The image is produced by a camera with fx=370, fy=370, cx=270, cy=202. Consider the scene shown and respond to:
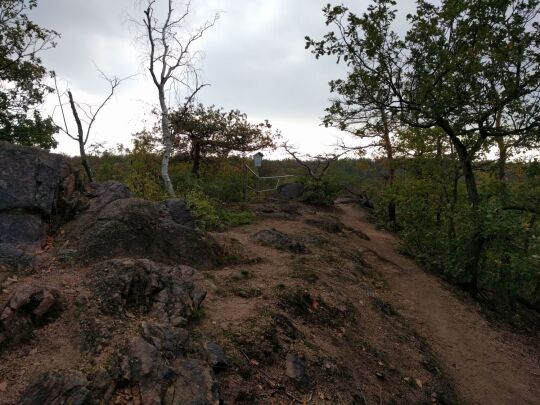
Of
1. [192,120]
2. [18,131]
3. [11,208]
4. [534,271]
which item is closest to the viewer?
[11,208]

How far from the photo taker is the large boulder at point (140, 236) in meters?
5.14

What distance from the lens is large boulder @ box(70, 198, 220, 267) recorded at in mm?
5137

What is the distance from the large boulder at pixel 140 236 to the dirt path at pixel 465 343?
156 inches

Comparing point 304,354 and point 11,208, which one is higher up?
point 11,208

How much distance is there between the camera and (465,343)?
251 inches

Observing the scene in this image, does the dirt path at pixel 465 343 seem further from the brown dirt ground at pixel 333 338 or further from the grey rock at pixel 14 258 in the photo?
Result: the grey rock at pixel 14 258

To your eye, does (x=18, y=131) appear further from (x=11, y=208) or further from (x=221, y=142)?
(x=11, y=208)

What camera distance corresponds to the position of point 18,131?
41.6ft

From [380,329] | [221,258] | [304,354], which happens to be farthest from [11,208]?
[380,329]

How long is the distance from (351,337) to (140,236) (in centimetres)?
340

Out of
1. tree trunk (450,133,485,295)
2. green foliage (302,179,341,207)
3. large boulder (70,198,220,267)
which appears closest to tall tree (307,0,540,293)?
tree trunk (450,133,485,295)

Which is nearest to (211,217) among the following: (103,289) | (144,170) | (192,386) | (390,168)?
(144,170)

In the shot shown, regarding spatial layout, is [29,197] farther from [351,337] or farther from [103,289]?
[351,337]

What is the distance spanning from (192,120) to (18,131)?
Answer: 6.18 m
